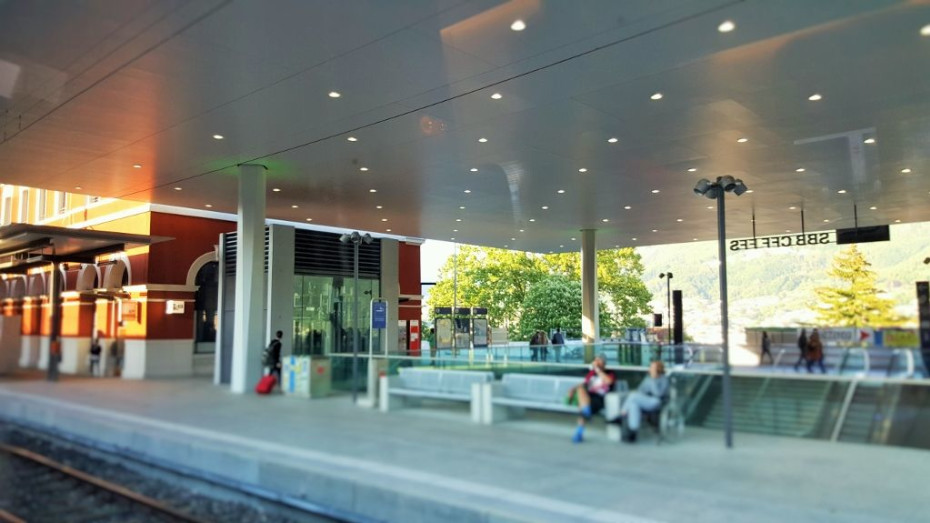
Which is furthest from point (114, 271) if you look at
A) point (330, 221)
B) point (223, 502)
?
point (223, 502)

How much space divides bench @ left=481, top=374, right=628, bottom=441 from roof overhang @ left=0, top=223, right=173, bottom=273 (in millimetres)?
15618

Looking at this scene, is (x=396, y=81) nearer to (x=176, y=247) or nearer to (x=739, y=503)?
(x=739, y=503)

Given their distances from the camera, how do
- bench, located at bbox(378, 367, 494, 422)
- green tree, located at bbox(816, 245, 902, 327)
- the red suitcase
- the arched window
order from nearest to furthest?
green tree, located at bbox(816, 245, 902, 327)
bench, located at bbox(378, 367, 494, 422)
the red suitcase
the arched window

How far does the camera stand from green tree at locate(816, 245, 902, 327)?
10.1 m

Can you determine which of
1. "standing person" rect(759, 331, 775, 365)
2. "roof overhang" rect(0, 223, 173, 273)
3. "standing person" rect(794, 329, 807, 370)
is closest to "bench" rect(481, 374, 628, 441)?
"standing person" rect(759, 331, 775, 365)

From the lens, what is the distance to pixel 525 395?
11695mm

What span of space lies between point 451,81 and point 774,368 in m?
7.27

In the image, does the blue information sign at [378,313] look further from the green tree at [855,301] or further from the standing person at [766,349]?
the green tree at [855,301]

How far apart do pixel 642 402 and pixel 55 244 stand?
2095 cm

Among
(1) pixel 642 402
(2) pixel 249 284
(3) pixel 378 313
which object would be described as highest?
(2) pixel 249 284

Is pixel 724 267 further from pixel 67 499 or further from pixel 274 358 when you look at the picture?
pixel 274 358

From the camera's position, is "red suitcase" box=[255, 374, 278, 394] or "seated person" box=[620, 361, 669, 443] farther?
"red suitcase" box=[255, 374, 278, 394]

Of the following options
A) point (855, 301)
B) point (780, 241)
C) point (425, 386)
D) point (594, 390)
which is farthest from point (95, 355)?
point (780, 241)

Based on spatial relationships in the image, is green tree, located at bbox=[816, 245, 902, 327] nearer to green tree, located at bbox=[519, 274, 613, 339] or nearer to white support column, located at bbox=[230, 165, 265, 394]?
white support column, located at bbox=[230, 165, 265, 394]
